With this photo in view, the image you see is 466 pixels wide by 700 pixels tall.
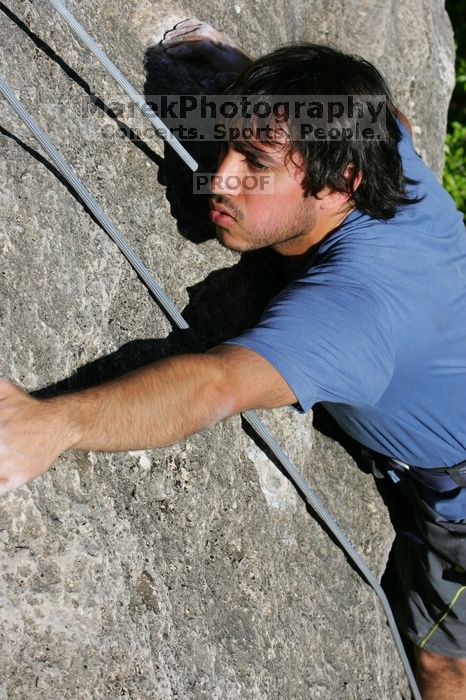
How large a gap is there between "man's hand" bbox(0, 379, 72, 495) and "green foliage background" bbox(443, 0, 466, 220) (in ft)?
12.9

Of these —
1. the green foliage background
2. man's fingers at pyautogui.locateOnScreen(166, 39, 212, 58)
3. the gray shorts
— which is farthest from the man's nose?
the green foliage background

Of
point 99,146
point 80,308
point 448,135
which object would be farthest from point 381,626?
point 448,135

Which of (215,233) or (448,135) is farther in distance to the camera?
(448,135)

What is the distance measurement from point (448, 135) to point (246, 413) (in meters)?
3.71

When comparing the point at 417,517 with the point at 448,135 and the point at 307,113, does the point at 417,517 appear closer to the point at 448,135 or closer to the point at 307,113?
the point at 307,113

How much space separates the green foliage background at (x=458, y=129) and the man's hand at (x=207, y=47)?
9.08ft

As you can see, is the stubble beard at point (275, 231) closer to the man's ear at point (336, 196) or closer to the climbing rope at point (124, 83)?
the man's ear at point (336, 196)

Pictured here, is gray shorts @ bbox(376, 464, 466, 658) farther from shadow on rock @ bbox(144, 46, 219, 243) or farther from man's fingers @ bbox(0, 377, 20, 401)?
man's fingers @ bbox(0, 377, 20, 401)

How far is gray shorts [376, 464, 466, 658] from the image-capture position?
8.00 ft

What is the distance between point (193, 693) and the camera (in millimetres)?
1753

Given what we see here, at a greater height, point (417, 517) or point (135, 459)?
point (135, 459)

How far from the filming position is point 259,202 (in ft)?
6.76

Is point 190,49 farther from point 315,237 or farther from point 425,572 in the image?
point 425,572

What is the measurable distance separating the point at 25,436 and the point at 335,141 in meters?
1.09
